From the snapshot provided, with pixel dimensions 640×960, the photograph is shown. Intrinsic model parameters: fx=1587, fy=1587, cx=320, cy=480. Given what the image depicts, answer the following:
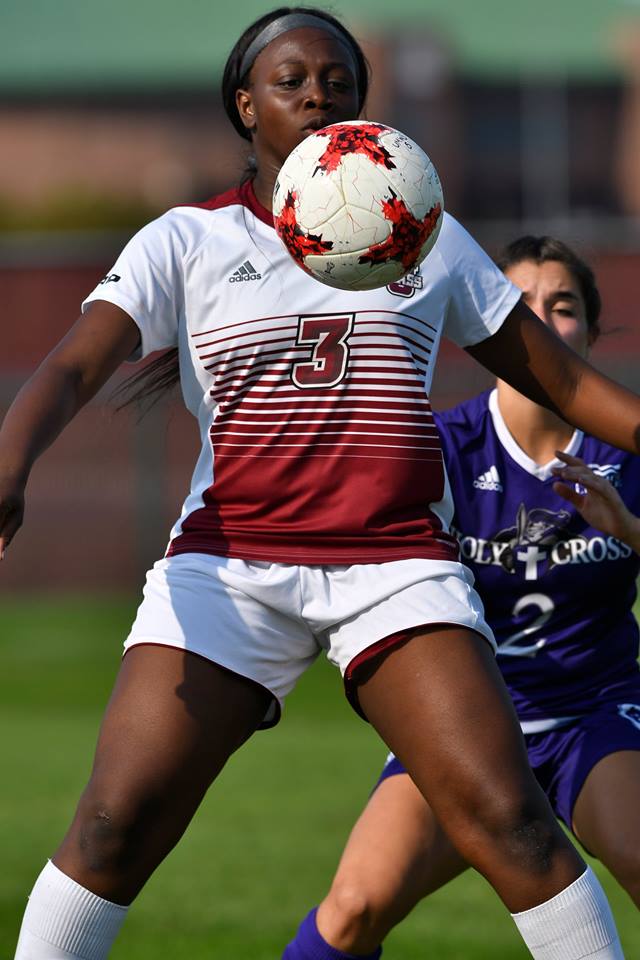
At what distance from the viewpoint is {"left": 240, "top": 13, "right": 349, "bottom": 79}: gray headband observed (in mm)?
3812

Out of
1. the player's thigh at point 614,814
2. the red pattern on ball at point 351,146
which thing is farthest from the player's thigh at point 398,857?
the red pattern on ball at point 351,146

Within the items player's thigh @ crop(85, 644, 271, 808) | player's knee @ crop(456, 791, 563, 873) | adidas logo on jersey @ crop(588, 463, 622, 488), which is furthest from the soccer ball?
adidas logo on jersey @ crop(588, 463, 622, 488)

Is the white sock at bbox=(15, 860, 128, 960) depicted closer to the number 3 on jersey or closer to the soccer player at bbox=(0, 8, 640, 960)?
the soccer player at bbox=(0, 8, 640, 960)

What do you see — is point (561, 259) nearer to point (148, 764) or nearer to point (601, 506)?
point (601, 506)

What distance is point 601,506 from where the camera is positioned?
161 inches

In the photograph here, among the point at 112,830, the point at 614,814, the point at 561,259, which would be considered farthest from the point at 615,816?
the point at 561,259

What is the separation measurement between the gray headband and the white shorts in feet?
4.11

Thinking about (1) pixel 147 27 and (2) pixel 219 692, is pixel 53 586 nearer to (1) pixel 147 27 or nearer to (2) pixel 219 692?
(2) pixel 219 692

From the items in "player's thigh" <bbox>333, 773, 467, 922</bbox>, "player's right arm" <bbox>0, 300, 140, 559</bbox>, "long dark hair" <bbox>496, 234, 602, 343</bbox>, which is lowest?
"player's thigh" <bbox>333, 773, 467, 922</bbox>

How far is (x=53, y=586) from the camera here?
1803 centimetres

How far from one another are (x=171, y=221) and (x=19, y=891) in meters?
3.41

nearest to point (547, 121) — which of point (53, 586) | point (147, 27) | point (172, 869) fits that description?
point (147, 27)

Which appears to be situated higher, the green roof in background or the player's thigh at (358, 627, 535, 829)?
the player's thigh at (358, 627, 535, 829)

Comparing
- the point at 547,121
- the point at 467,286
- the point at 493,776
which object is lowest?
the point at 547,121
